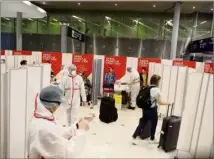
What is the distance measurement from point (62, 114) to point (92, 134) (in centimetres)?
173

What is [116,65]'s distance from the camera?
9531 mm

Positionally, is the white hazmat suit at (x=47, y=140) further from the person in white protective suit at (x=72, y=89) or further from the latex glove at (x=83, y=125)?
the person in white protective suit at (x=72, y=89)

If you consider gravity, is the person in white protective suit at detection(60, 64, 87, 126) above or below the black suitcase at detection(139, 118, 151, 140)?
above

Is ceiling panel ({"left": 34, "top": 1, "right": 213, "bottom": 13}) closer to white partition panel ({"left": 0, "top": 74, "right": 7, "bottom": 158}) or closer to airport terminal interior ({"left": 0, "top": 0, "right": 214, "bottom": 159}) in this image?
airport terminal interior ({"left": 0, "top": 0, "right": 214, "bottom": 159})

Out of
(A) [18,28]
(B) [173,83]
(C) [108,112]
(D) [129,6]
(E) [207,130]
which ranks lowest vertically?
(C) [108,112]

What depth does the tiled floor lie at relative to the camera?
14.9 ft

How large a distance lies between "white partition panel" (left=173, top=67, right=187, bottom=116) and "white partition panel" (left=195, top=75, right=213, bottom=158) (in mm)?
4191

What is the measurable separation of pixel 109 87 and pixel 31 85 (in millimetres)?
5260

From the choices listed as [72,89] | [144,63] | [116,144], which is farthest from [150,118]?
[144,63]

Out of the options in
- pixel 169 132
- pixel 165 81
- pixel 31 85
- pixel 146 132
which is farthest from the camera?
pixel 165 81

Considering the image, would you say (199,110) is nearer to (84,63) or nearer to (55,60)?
(84,63)

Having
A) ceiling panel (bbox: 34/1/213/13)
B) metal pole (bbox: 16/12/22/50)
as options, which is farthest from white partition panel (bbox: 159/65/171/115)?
metal pole (bbox: 16/12/22/50)

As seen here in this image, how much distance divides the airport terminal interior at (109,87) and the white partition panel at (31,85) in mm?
16

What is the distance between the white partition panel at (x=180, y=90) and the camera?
6.12 m
